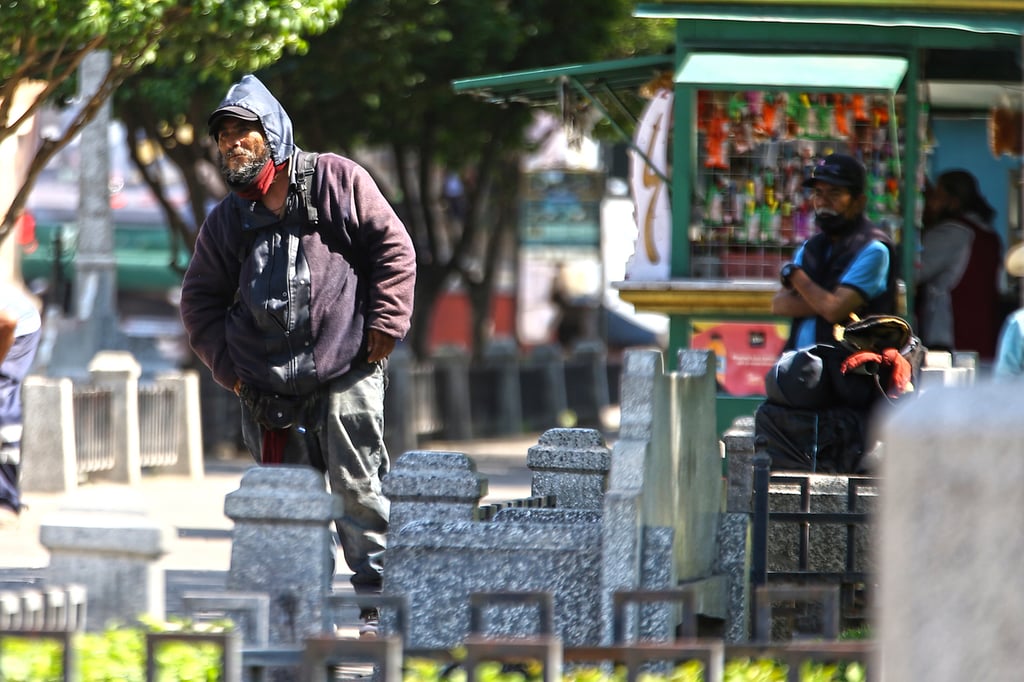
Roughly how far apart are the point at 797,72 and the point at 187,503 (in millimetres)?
6148

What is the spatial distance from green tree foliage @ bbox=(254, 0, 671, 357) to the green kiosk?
699cm

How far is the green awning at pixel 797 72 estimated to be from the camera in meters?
10.5

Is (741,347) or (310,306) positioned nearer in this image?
(310,306)

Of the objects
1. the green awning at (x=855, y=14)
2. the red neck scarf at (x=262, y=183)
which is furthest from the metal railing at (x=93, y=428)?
the red neck scarf at (x=262, y=183)

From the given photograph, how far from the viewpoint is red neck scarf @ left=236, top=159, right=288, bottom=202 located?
22.2 ft

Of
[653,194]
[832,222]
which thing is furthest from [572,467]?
[653,194]

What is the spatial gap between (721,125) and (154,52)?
4.11 m

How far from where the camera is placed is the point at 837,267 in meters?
8.38

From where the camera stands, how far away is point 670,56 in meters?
12.0

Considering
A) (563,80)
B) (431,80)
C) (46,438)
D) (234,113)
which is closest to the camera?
(234,113)

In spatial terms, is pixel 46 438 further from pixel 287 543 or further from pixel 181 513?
pixel 287 543

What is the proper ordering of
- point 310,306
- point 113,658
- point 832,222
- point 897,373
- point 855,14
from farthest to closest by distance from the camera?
point 855,14 → point 832,222 → point 897,373 → point 310,306 → point 113,658

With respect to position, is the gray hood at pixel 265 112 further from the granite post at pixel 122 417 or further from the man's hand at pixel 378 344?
the granite post at pixel 122 417

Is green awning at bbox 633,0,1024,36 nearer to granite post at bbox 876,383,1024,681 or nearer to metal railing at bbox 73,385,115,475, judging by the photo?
metal railing at bbox 73,385,115,475
